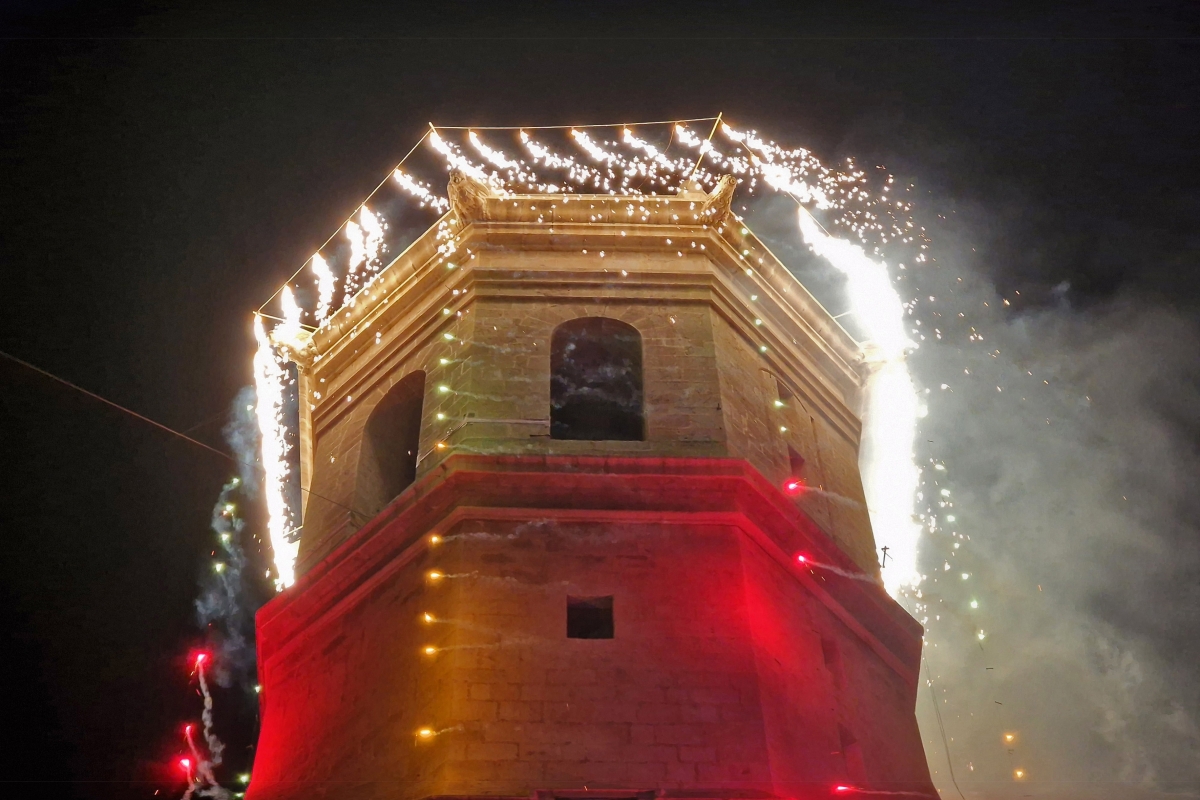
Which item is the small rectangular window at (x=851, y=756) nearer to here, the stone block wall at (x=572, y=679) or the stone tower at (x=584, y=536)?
the stone tower at (x=584, y=536)

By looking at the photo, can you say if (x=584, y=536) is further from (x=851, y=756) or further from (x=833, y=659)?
(x=851, y=756)

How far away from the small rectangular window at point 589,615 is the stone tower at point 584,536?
0.02m

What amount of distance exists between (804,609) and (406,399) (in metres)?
5.83

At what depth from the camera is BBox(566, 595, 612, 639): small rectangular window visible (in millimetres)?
10859

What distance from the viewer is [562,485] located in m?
11.7

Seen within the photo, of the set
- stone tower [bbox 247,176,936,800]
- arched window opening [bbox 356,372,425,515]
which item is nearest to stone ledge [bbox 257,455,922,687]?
stone tower [bbox 247,176,936,800]

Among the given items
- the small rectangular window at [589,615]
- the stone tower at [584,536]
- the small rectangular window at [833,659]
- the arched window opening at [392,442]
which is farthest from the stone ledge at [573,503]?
the arched window opening at [392,442]

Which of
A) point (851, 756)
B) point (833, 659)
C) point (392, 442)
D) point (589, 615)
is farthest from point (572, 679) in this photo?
point (392, 442)

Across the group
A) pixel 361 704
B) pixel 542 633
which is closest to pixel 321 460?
pixel 361 704

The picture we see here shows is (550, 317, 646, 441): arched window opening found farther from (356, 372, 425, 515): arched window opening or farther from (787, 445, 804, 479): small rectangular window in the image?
(787, 445, 804, 479): small rectangular window

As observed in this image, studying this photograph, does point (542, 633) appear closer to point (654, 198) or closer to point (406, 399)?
point (406, 399)

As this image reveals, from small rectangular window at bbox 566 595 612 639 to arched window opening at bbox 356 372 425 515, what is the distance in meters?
4.16

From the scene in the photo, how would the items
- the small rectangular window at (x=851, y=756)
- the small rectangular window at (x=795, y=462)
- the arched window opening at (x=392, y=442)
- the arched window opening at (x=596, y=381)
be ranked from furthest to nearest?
the arched window opening at (x=392, y=442) → the small rectangular window at (x=795, y=462) → the arched window opening at (x=596, y=381) → the small rectangular window at (x=851, y=756)

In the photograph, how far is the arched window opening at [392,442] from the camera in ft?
47.3
